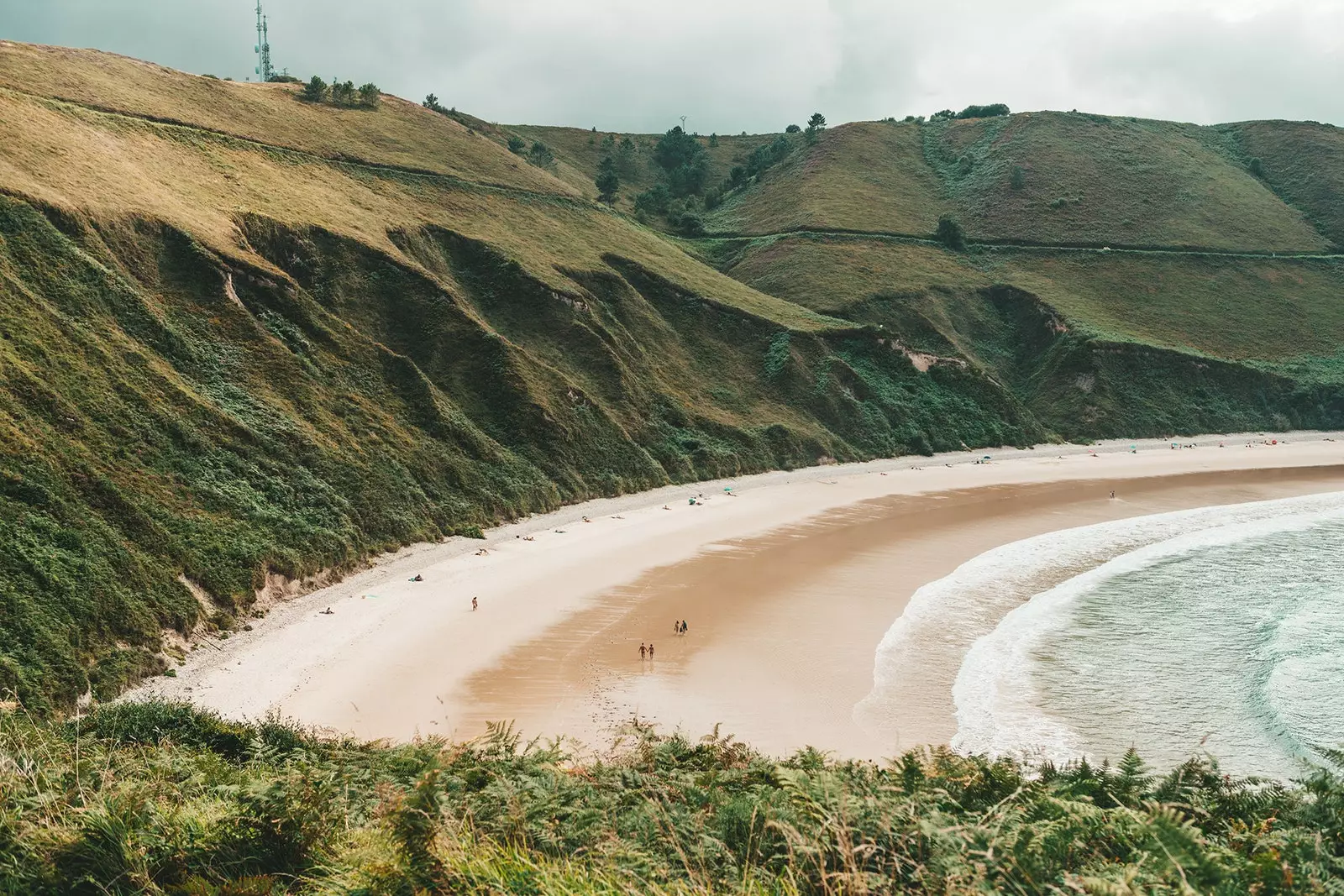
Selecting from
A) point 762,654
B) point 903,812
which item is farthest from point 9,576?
point 903,812

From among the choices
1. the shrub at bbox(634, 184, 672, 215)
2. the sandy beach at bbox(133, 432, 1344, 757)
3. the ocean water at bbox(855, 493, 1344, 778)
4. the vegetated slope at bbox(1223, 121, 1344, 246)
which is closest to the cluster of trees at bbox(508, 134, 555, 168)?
the shrub at bbox(634, 184, 672, 215)

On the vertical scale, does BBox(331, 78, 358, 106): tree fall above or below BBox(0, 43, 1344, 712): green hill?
above

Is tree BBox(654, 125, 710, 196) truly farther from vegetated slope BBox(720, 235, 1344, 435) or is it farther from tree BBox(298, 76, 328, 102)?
tree BBox(298, 76, 328, 102)

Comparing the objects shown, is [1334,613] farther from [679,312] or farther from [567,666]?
[679,312]

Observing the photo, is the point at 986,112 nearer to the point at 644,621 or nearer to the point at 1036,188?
the point at 1036,188

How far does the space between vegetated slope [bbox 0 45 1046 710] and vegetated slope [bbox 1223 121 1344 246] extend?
77.9 m

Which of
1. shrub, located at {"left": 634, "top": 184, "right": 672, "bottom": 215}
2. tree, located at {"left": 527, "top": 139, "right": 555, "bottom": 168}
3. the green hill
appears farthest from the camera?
shrub, located at {"left": 634, "top": 184, "right": 672, "bottom": 215}

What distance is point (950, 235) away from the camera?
111 meters

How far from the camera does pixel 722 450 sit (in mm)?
62500

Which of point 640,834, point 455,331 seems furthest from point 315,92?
point 640,834

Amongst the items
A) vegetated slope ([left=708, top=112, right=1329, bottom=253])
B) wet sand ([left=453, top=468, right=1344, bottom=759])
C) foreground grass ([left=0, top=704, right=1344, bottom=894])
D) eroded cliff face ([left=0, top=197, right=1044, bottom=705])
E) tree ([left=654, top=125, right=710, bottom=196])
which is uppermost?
tree ([left=654, top=125, right=710, bottom=196])

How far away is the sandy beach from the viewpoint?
25406 mm

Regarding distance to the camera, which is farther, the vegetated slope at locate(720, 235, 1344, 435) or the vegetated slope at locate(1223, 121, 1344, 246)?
the vegetated slope at locate(1223, 121, 1344, 246)

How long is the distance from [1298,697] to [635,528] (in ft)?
95.1
